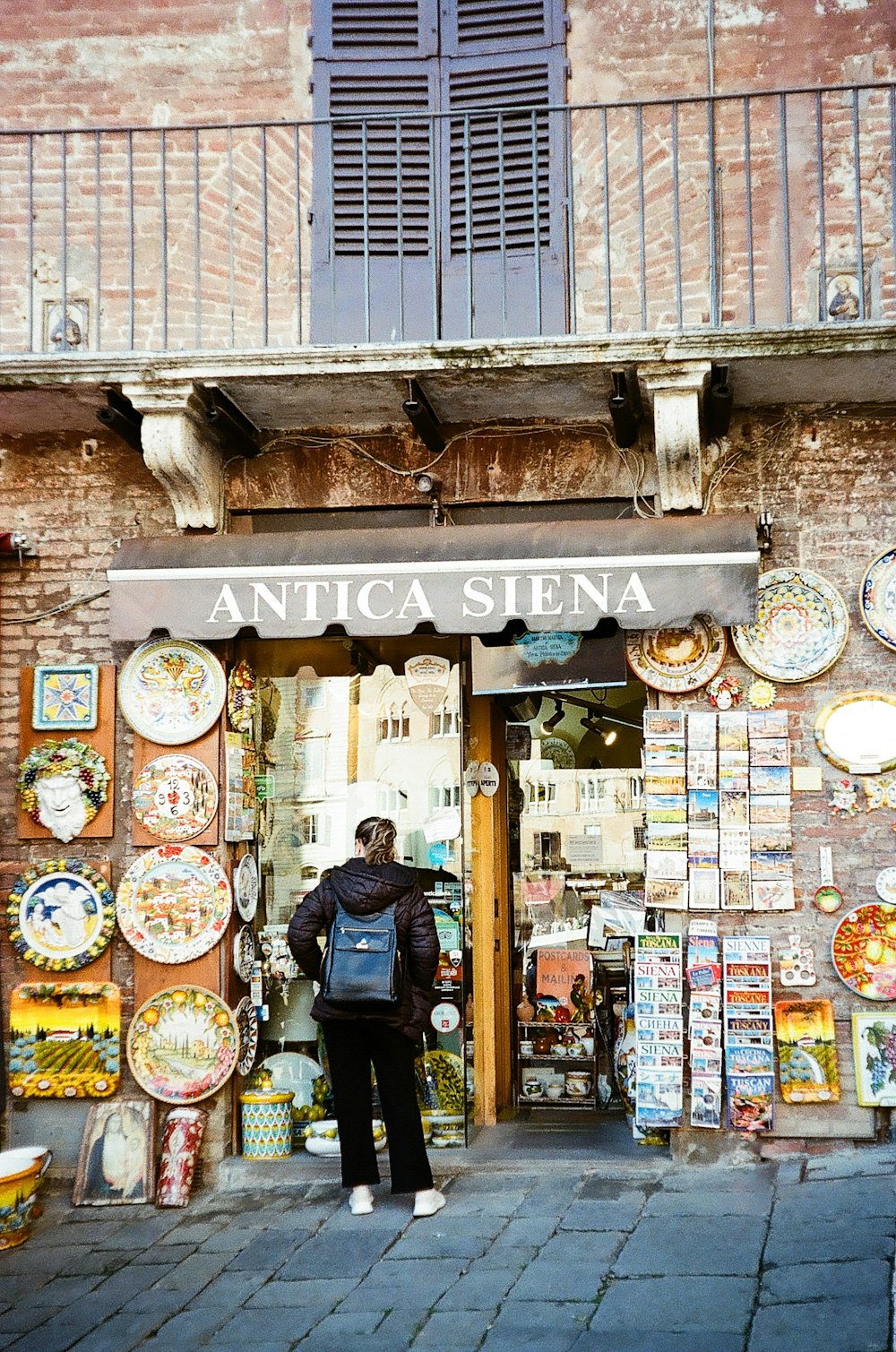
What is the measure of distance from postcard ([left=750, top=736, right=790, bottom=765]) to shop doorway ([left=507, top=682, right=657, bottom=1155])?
106 cm

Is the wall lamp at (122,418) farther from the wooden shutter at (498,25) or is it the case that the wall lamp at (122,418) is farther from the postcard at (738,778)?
the postcard at (738,778)

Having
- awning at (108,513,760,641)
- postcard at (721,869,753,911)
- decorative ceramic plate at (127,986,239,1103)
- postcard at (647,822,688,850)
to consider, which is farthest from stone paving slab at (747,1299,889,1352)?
decorative ceramic plate at (127,986,239,1103)

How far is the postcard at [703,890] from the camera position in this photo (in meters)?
6.61

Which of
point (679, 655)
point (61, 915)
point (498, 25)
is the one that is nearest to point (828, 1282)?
point (679, 655)

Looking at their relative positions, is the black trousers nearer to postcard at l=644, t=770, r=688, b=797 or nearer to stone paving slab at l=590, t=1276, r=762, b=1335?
stone paving slab at l=590, t=1276, r=762, b=1335

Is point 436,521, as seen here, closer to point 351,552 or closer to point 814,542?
point 351,552

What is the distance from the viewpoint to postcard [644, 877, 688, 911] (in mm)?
6641

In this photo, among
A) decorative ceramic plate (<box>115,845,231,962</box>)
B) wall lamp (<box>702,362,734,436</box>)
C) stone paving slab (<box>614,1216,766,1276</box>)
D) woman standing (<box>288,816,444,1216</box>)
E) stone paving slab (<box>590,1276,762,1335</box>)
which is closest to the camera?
stone paving slab (<box>590,1276,762,1335</box>)

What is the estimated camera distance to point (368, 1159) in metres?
6.13

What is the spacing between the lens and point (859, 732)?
6.61 metres

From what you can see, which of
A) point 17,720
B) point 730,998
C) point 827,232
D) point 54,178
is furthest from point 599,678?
point 54,178

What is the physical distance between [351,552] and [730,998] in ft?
9.64

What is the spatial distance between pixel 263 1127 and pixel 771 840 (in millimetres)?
3032

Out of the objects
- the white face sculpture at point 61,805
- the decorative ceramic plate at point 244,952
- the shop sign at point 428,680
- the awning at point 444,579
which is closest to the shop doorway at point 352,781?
the shop sign at point 428,680
